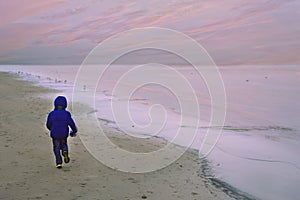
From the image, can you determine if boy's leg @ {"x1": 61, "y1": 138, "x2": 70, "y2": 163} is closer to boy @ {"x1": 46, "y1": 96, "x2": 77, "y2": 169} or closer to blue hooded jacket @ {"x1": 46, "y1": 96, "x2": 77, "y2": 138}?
boy @ {"x1": 46, "y1": 96, "x2": 77, "y2": 169}

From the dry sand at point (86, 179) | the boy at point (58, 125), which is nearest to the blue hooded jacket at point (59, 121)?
the boy at point (58, 125)

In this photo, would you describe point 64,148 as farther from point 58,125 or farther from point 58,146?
point 58,125

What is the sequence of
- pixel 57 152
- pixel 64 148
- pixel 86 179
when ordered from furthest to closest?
pixel 64 148, pixel 57 152, pixel 86 179

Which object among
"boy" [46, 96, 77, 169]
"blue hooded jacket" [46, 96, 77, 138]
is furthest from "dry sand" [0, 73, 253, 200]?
"blue hooded jacket" [46, 96, 77, 138]

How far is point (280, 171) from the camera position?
32.4 ft

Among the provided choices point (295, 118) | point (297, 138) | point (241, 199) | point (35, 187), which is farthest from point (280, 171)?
point (295, 118)

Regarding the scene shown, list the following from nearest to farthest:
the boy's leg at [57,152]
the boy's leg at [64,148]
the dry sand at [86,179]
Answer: the dry sand at [86,179], the boy's leg at [57,152], the boy's leg at [64,148]

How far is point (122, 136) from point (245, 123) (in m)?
9.33

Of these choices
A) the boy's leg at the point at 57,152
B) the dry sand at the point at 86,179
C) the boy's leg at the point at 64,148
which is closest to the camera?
the dry sand at the point at 86,179

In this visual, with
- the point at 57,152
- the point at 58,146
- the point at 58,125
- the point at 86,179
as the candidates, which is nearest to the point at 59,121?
the point at 58,125

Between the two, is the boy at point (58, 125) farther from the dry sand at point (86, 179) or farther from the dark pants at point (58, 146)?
the dry sand at point (86, 179)

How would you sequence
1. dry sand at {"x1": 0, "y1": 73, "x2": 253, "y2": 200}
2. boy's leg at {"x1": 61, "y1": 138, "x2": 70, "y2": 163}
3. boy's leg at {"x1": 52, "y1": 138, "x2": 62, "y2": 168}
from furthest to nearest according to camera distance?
boy's leg at {"x1": 61, "y1": 138, "x2": 70, "y2": 163}
boy's leg at {"x1": 52, "y1": 138, "x2": 62, "y2": 168}
dry sand at {"x1": 0, "y1": 73, "x2": 253, "y2": 200}

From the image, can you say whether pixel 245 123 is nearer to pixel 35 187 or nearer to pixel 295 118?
pixel 295 118

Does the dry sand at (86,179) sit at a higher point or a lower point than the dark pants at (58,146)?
lower
